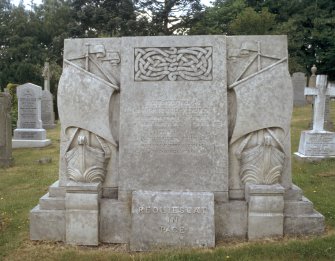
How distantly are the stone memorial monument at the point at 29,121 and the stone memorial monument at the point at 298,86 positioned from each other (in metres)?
13.3

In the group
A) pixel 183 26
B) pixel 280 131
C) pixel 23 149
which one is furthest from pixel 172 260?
pixel 183 26

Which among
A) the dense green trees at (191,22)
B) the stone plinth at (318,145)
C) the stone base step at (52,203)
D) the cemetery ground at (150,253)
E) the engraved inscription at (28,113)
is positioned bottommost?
the cemetery ground at (150,253)

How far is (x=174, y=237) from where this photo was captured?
4398mm

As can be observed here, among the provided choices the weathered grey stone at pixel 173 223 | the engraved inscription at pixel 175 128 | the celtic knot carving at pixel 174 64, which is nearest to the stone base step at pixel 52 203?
the weathered grey stone at pixel 173 223

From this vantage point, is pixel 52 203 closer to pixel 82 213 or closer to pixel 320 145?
pixel 82 213

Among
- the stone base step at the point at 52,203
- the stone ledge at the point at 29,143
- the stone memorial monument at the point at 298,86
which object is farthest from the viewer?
the stone memorial monument at the point at 298,86

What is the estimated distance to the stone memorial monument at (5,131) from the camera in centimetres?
942

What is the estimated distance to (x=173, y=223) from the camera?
441 cm

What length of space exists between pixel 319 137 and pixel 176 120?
20.1 feet

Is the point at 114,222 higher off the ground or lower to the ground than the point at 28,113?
lower

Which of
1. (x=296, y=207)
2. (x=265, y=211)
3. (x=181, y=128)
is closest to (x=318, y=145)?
(x=296, y=207)

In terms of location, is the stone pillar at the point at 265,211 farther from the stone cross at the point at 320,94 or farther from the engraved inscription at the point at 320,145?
the stone cross at the point at 320,94

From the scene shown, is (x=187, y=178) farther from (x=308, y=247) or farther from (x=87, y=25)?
(x=87, y=25)

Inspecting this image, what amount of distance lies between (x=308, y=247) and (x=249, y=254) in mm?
651
